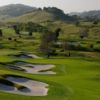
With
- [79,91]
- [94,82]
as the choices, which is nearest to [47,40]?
[94,82]

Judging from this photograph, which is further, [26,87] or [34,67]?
[34,67]

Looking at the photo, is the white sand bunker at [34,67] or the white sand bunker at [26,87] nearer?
the white sand bunker at [26,87]

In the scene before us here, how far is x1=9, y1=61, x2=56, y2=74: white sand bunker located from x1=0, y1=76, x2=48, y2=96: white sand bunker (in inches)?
575

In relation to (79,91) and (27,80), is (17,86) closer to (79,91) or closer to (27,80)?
(27,80)

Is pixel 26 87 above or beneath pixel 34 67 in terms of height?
above

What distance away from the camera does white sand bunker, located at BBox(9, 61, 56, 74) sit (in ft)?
187

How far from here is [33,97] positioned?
31.8 meters

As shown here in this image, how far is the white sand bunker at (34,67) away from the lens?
5704 centimetres

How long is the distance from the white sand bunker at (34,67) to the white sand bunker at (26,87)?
575 inches

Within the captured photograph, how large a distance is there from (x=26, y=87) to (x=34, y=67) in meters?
23.8

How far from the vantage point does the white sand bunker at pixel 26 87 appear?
34.7m

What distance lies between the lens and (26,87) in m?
38.0

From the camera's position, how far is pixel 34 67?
61.8 metres

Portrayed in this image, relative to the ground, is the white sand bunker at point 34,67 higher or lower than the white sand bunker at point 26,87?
lower
